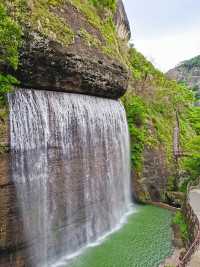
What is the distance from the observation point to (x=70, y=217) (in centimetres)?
1461

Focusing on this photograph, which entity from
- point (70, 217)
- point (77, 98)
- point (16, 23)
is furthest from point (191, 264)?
point (16, 23)

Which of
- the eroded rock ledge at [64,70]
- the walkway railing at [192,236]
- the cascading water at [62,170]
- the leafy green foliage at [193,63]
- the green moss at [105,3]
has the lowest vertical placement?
the walkway railing at [192,236]

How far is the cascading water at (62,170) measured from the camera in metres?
12.3

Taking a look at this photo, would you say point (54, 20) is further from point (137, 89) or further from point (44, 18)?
point (137, 89)

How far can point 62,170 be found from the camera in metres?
14.3

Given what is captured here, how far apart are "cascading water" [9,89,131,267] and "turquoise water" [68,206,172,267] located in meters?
0.93

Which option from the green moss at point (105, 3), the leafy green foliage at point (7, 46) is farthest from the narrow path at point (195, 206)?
the green moss at point (105, 3)

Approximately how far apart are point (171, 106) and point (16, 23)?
24.2m

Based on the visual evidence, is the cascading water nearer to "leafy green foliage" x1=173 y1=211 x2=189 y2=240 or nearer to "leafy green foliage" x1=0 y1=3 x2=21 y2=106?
"leafy green foliage" x1=0 y1=3 x2=21 y2=106

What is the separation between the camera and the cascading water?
1230 cm

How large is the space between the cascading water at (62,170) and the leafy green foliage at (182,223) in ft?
11.5

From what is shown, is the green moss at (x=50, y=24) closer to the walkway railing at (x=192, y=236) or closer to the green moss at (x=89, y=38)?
the green moss at (x=89, y=38)

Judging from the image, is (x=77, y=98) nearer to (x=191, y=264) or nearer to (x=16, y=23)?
(x=16, y=23)

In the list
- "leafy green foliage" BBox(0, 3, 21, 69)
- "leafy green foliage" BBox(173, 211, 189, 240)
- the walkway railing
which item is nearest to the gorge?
"leafy green foliage" BBox(0, 3, 21, 69)
